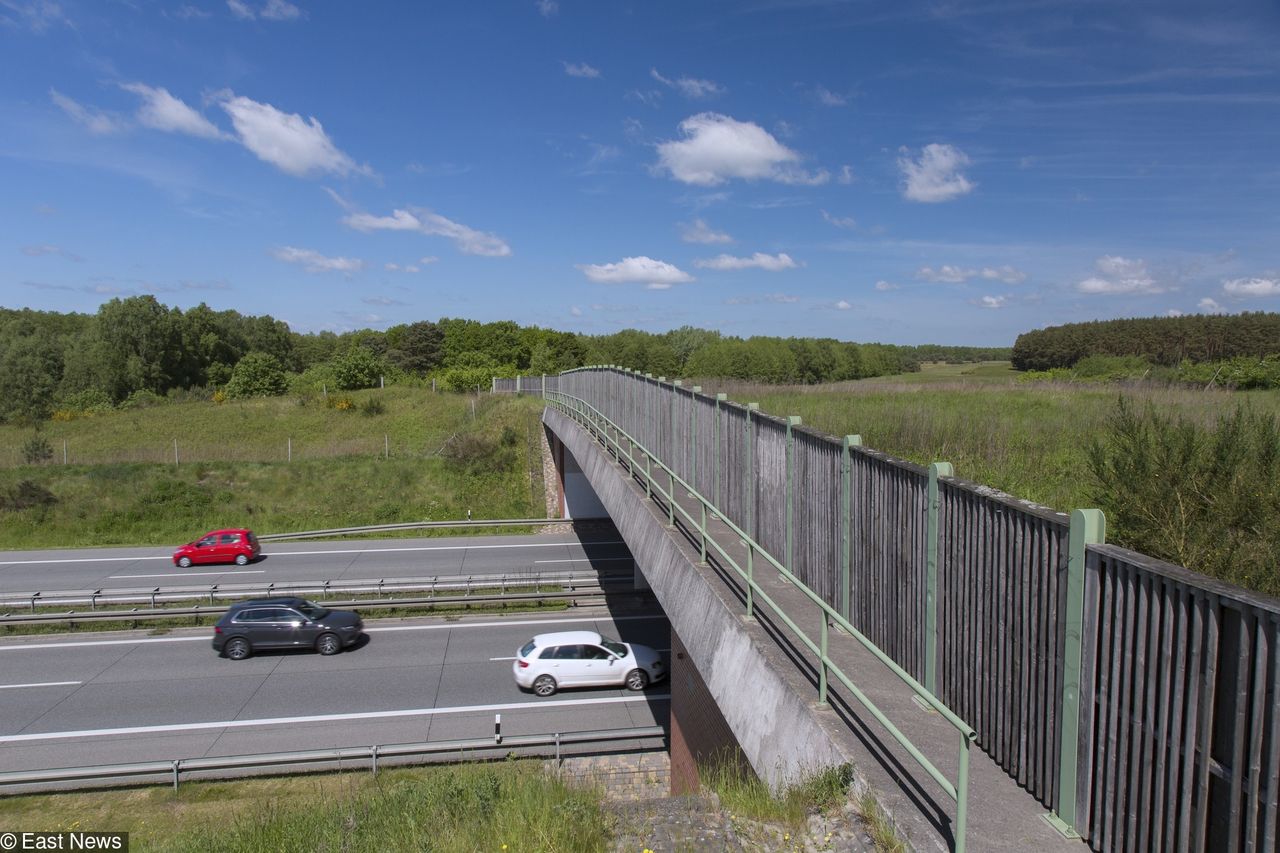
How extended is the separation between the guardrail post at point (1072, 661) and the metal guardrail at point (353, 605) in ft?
65.7

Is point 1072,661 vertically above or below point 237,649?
above

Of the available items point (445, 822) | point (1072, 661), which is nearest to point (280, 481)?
point (445, 822)

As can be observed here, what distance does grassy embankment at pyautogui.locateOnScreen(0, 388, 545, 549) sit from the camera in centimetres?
3500

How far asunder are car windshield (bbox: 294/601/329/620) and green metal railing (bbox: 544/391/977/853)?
8456 mm

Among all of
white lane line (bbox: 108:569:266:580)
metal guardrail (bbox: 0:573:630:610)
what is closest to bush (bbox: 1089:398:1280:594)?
metal guardrail (bbox: 0:573:630:610)

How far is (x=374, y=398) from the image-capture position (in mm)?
56750

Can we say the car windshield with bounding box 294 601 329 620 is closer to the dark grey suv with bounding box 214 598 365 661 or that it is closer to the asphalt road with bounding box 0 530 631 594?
the dark grey suv with bounding box 214 598 365 661

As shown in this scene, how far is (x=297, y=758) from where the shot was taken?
44.1ft

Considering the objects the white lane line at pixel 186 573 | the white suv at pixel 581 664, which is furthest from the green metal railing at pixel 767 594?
the white lane line at pixel 186 573

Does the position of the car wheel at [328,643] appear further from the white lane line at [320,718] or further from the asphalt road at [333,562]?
the asphalt road at [333,562]

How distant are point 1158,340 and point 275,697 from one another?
145 ft

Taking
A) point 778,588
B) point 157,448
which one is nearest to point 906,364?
point 157,448

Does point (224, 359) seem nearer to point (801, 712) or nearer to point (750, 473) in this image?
point (750, 473)

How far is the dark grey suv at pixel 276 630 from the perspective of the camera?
1969 centimetres
